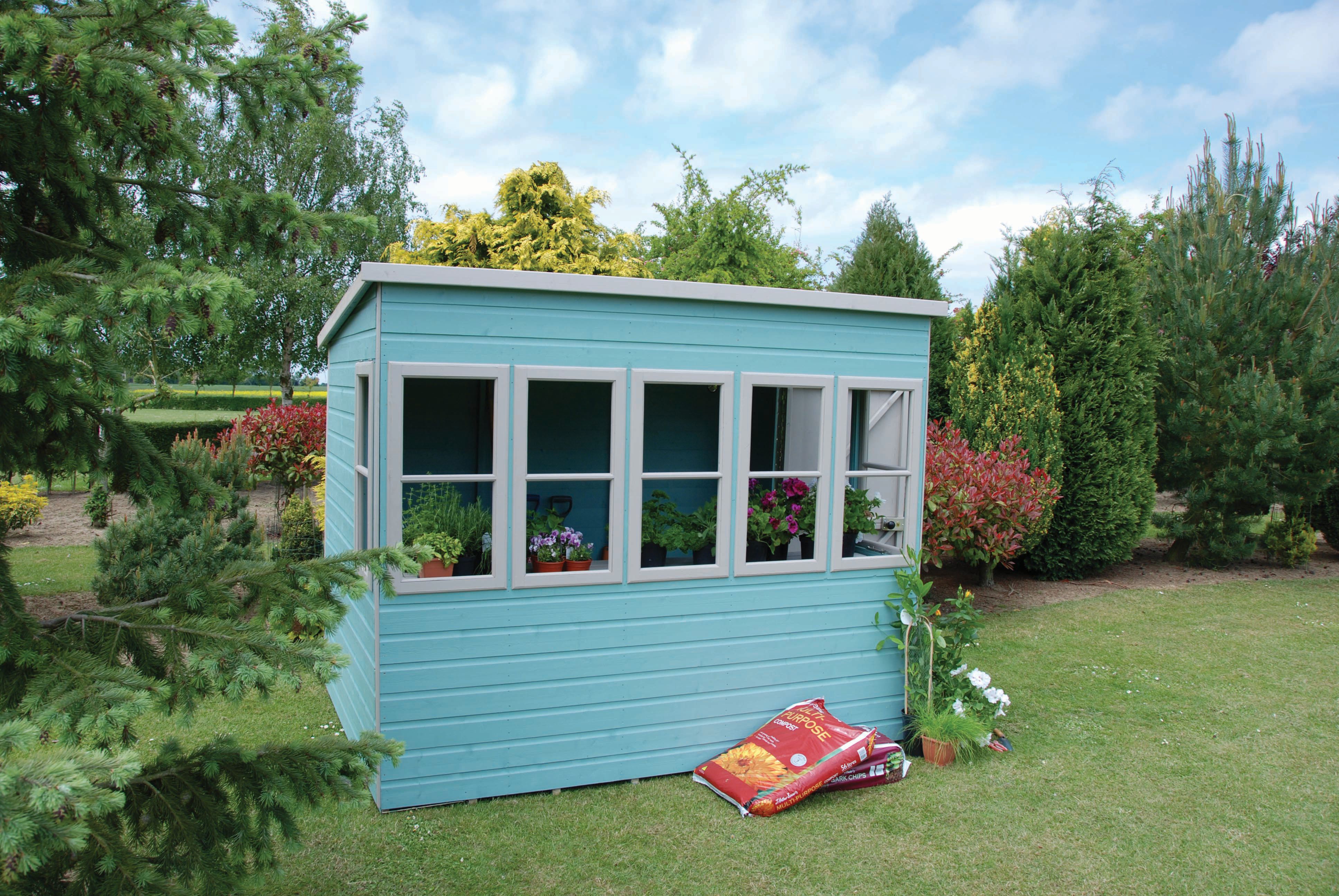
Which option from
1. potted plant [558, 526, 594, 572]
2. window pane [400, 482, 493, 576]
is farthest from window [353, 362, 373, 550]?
potted plant [558, 526, 594, 572]

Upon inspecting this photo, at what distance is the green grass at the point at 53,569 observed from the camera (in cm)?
780

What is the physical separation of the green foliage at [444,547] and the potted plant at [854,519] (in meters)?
2.14

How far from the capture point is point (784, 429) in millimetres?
6215

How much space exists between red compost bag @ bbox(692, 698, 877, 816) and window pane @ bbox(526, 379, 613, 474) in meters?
1.98

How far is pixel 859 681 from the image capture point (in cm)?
480

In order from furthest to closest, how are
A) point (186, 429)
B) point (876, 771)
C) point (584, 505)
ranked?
point (186, 429) < point (584, 505) < point (876, 771)

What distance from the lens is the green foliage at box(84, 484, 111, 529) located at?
10508mm

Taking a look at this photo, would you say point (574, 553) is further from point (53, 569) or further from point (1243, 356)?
point (1243, 356)

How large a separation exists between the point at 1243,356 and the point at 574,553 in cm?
961

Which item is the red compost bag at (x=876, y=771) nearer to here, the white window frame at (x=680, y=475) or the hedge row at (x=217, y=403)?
the white window frame at (x=680, y=475)

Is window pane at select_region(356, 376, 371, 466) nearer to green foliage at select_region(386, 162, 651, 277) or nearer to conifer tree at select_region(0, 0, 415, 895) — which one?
conifer tree at select_region(0, 0, 415, 895)

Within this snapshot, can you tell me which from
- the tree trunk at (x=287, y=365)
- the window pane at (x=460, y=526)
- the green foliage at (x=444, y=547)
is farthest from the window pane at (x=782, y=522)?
the tree trunk at (x=287, y=365)

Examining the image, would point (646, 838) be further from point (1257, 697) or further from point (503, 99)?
point (503, 99)

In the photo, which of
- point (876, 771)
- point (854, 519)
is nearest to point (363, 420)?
point (854, 519)
